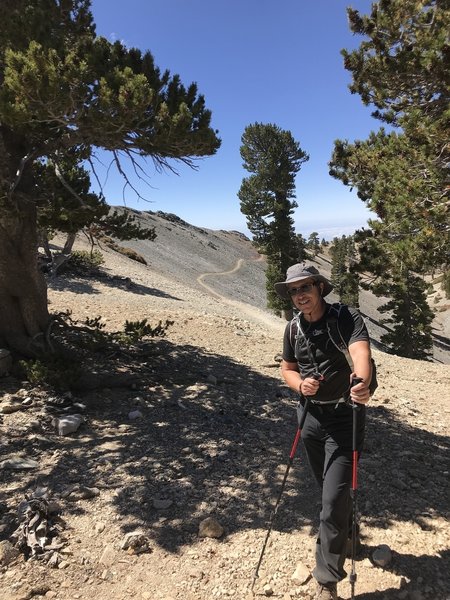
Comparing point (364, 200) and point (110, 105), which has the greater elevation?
point (364, 200)

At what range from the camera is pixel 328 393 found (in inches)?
128

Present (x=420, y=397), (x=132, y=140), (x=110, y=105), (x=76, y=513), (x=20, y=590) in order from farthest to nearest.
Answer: (x=420, y=397), (x=132, y=140), (x=110, y=105), (x=76, y=513), (x=20, y=590)

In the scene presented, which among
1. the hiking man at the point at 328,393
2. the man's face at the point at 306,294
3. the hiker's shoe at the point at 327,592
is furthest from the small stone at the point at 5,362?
the hiker's shoe at the point at 327,592

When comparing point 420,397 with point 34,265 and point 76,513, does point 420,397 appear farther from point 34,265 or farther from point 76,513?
point 34,265

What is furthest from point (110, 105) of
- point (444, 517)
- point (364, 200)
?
point (364, 200)

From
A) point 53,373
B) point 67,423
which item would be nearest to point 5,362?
point 53,373

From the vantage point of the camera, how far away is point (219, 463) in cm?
529

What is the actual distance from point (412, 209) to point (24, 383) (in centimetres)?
749

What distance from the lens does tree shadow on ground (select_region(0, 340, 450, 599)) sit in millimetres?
4230

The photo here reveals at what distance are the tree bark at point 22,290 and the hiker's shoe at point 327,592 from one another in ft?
20.3

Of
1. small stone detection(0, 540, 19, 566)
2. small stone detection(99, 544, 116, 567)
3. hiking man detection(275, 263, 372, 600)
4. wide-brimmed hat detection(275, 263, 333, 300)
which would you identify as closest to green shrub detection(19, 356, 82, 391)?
small stone detection(0, 540, 19, 566)

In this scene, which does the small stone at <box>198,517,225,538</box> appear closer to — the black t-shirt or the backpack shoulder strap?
the black t-shirt

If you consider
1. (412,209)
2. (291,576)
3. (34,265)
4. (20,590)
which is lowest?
(20,590)

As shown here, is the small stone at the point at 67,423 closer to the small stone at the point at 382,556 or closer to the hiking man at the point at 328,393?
the hiking man at the point at 328,393
